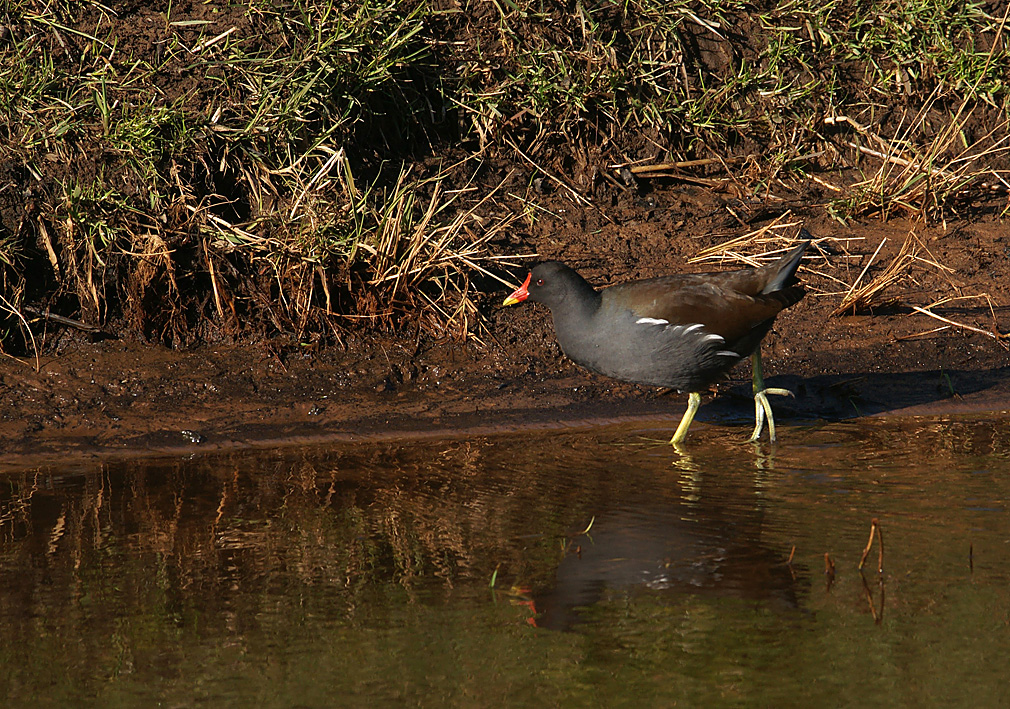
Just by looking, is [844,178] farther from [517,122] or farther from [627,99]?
[517,122]

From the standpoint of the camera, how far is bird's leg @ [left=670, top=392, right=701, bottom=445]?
5105 millimetres

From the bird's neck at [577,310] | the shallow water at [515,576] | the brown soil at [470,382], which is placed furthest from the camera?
the brown soil at [470,382]

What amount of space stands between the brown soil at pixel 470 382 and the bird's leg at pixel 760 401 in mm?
192

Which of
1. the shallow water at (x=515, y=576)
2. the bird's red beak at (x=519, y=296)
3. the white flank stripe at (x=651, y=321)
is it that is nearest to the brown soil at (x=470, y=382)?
the shallow water at (x=515, y=576)

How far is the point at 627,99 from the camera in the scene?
700 centimetres

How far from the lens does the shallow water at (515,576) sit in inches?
116

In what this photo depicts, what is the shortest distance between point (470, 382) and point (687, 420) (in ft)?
3.64

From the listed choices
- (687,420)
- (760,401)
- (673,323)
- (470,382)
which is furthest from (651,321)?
(470,382)

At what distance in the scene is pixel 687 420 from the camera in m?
5.19

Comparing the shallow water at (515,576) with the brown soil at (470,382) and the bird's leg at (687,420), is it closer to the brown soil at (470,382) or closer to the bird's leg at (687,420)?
the bird's leg at (687,420)

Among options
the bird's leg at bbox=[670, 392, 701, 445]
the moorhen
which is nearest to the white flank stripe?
the moorhen

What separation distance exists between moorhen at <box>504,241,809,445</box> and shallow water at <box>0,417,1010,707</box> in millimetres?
350

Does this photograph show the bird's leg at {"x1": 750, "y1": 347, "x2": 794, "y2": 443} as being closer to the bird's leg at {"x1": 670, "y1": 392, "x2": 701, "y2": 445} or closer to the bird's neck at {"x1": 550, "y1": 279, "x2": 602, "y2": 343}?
the bird's leg at {"x1": 670, "y1": 392, "x2": 701, "y2": 445}

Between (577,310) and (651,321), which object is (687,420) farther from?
(577,310)
